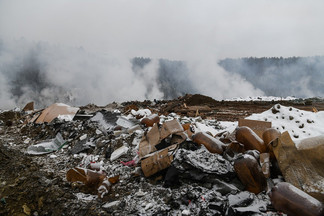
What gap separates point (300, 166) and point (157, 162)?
1.62m

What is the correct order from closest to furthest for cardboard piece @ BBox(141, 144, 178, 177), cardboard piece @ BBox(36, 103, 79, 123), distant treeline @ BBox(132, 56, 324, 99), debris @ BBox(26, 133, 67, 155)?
cardboard piece @ BBox(141, 144, 178, 177), debris @ BBox(26, 133, 67, 155), cardboard piece @ BBox(36, 103, 79, 123), distant treeline @ BBox(132, 56, 324, 99)

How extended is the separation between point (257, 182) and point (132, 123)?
3.28 meters

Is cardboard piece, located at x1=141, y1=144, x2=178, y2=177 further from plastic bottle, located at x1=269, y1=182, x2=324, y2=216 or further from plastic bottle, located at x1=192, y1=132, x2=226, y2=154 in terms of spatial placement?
plastic bottle, located at x1=269, y1=182, x2=324, y2=216

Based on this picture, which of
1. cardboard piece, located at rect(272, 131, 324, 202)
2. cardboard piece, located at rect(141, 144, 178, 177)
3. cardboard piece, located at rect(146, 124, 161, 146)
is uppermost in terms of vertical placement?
cardboard piece, located at rect(272, 131, 324, 202)

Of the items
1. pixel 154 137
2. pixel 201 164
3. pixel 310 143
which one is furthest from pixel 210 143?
pixel 310 143

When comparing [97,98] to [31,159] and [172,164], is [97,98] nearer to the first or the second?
[31,159]

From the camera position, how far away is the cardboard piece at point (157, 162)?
237 centimetres

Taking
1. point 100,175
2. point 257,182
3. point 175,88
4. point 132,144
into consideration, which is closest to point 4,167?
point 100,175

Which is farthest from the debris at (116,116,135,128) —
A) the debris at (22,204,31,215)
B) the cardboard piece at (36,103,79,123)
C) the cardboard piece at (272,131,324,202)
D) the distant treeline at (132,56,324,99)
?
the distant treeline at (132,56,324,99)

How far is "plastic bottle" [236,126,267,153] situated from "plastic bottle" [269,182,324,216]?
33.6 inches

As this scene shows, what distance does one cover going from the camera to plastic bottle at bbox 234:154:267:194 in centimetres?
194

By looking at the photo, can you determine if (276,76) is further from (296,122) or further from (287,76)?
(296,122)

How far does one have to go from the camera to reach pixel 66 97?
687 inches

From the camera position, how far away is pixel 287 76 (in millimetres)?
29250
